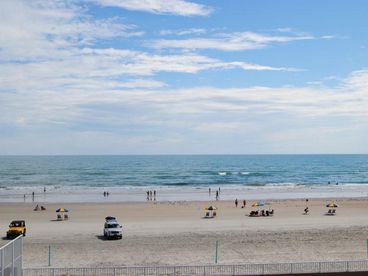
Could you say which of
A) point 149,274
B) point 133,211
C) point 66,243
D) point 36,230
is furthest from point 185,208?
point 149,274

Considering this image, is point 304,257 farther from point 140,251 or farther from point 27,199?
point 27,199

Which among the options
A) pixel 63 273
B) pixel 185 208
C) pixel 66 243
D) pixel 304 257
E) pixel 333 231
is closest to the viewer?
pixel 63 273

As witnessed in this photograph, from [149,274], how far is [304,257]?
35.9 ft

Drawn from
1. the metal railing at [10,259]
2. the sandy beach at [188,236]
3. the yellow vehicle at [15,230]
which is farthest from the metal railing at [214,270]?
the yellow vehicle at [15,230]

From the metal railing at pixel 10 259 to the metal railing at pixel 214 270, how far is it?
7.40 ft

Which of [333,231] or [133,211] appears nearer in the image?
[333,231]

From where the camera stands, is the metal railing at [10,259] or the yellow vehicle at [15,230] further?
the yellow vehicle at [15,230]

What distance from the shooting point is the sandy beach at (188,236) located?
25.9 meters

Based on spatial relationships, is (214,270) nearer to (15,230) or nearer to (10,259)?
(10,259)

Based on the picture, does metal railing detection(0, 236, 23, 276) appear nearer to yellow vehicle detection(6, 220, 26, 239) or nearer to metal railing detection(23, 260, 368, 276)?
metal railing detection(23, 260, 368, 276)

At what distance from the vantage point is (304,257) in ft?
86.0

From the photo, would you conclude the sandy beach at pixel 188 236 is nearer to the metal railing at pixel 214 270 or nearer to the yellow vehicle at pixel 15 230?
the yellow vehicle at pixel 15 230

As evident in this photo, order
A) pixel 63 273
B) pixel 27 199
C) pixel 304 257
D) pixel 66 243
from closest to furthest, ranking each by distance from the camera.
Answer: pixel 63 273 → pixel 304 257 → pixel 66 243 → pixel 27 199

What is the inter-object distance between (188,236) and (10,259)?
1897 cm
